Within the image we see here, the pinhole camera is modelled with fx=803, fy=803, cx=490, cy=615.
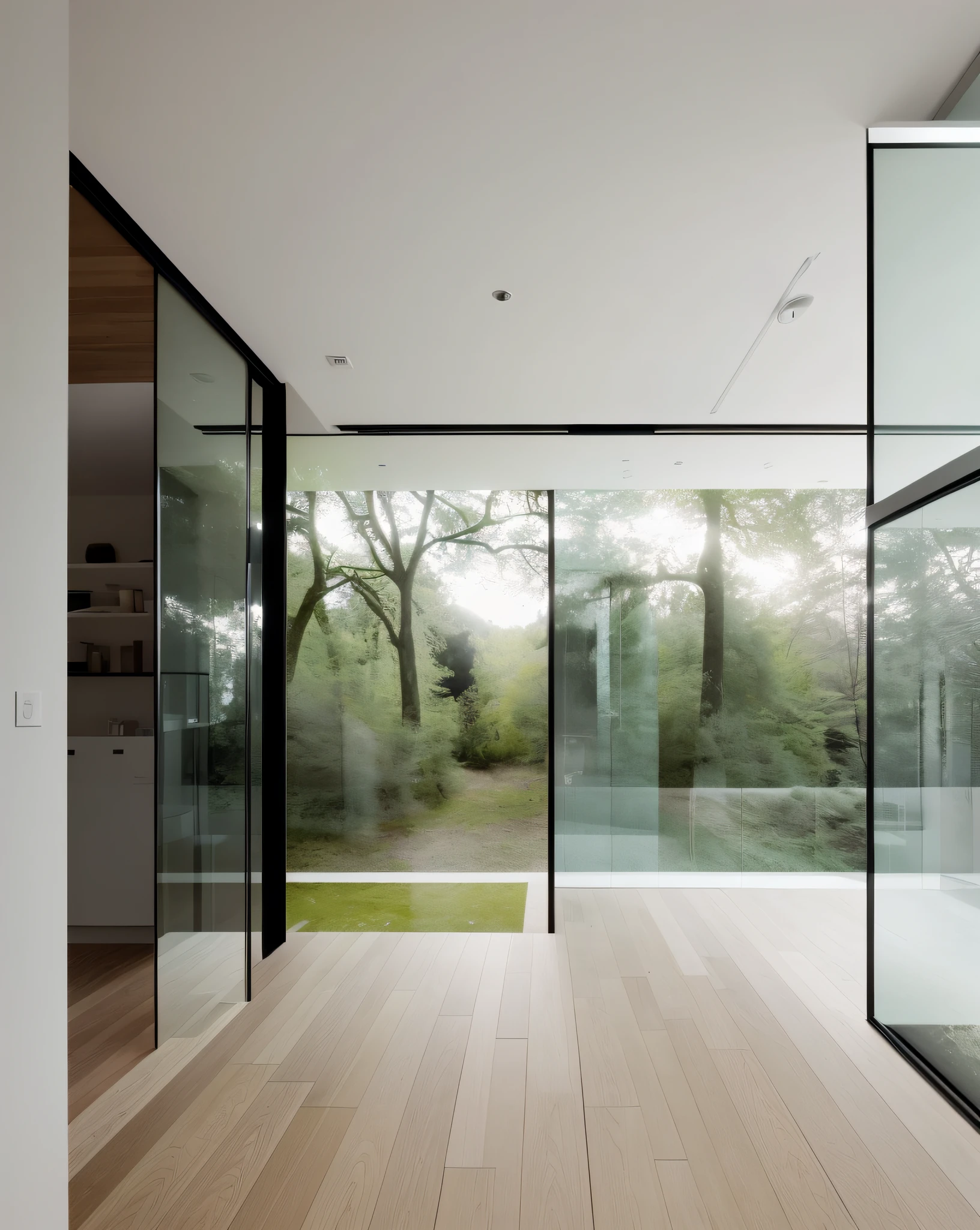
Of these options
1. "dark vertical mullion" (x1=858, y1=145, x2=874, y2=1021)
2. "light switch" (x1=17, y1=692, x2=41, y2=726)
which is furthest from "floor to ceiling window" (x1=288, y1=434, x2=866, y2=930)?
"light switch" (x1=17, y1=692, x2=41, y2=726)

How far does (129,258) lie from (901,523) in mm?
2615

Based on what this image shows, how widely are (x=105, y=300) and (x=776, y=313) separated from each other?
7.96ft

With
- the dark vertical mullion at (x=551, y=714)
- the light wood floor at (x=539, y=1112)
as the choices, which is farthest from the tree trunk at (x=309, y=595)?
the light wood floor at (x=539, y=1112)

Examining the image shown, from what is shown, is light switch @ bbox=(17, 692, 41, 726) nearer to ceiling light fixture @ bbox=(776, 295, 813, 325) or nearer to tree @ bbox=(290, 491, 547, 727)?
ceiling light fixture @ bbox=(776, 295, 813, 325)

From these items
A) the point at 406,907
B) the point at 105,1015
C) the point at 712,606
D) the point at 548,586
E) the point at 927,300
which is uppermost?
the point at 927,300

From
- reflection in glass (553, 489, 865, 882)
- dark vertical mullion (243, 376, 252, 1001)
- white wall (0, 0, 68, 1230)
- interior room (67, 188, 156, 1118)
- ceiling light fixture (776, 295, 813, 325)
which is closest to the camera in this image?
white wall (0, 0, 68, 1230)

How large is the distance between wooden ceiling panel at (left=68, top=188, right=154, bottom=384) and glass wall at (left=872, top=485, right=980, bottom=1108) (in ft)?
8.53

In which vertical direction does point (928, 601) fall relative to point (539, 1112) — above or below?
above

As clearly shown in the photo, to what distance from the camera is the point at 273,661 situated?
387cm

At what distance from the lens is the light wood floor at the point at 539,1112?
1938 mm

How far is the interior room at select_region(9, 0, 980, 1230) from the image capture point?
172 centimetres

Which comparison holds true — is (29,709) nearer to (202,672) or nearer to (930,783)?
(202,672)

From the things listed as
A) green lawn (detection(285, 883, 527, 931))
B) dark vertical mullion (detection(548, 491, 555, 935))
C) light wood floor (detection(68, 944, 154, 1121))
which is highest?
dark vertical mullion (detection(548, 491, 555, 935))

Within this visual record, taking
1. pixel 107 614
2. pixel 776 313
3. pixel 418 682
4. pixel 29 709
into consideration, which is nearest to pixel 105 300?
pixel 107 614
